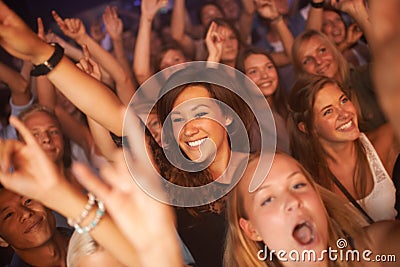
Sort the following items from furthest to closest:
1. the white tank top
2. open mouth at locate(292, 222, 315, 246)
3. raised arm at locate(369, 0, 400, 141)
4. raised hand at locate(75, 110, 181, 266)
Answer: the white tank top < open mouth at locate(292, 222, 315, 246) < raised hand at locate(75, 110, 181, 266) < raised arm at locate(369, 0, 400, 141)

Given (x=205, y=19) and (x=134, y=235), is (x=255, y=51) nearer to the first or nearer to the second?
(x=205, y=19)

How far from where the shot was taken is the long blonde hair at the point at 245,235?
1165mm

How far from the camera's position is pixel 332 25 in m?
1.55

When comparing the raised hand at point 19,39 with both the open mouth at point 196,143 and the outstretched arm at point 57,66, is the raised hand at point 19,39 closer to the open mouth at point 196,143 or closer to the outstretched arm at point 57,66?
the outstretched arm at point 57,66

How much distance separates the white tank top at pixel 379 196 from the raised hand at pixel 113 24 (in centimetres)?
75

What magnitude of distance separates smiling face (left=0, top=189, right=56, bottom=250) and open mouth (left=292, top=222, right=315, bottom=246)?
1.72 ft

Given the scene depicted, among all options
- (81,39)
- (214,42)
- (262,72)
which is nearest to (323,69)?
(262,72)

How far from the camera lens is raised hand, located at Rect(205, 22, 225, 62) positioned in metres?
1.40

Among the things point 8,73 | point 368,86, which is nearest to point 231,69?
point 368,86

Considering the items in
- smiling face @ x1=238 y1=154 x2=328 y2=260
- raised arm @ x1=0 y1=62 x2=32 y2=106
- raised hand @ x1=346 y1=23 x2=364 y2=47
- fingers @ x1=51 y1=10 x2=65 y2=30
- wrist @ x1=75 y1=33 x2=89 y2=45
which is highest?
fingers @ x1=51 y1=10 x2=65 y2=30

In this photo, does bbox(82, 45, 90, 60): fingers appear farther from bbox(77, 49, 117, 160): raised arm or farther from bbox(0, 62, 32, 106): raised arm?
bbox(0, 62, 32, 106): raised arm

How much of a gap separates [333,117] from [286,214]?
0.29m

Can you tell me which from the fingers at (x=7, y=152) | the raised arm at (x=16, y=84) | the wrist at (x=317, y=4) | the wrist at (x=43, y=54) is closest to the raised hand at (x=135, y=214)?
the fingers at (x=7, y=152)

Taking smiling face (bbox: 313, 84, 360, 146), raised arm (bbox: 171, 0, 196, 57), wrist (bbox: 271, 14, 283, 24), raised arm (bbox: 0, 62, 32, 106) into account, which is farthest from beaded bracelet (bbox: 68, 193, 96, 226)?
wrist (bbox: 271, 14, 283, 24)
